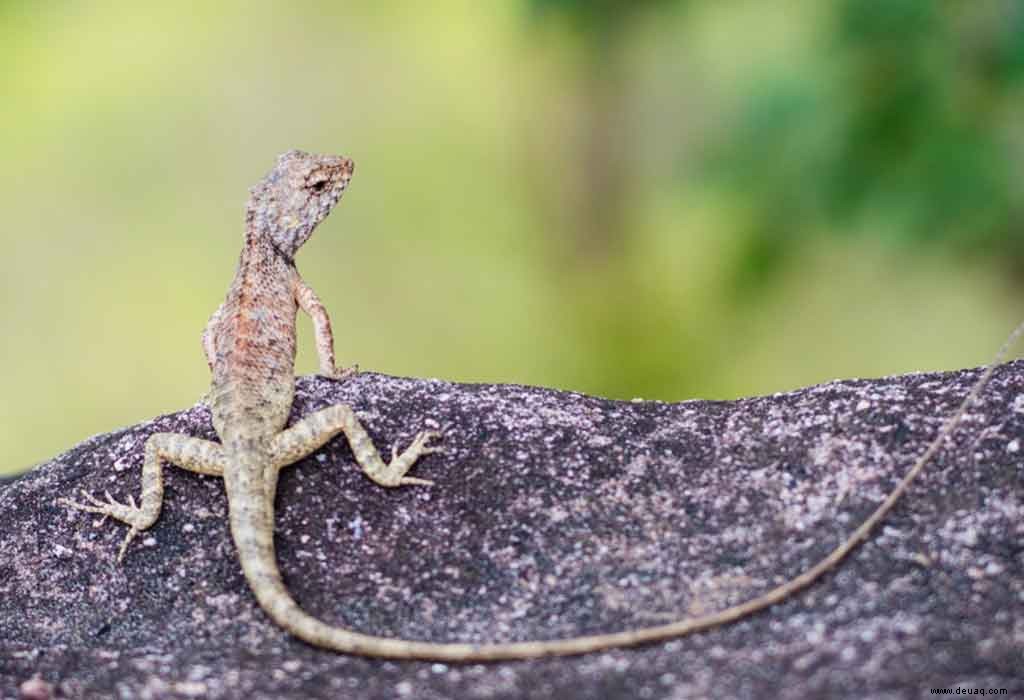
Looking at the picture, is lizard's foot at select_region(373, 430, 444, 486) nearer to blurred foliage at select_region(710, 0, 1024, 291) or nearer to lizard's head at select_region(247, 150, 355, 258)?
lizard's head at select_region(247, 150, 355, 258)

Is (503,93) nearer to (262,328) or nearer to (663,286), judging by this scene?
(663,286)

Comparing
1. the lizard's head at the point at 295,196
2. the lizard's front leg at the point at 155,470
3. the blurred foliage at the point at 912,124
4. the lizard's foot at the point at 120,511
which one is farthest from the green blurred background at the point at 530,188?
the lizard's foot at the point at 120,511

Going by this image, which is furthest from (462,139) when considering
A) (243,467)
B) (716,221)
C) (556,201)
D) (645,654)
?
(645,654)

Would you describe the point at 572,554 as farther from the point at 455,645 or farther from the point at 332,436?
the point at 332,436

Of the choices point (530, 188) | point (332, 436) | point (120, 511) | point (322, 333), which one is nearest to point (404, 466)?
point (332, 436)

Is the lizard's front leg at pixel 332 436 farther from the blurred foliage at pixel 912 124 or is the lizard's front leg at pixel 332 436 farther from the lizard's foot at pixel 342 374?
the blurred foliage at pixel 912 124

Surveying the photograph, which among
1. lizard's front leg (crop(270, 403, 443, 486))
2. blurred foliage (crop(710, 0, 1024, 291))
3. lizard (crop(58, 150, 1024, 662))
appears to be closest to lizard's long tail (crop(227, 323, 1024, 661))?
lizard (crop(58, 150, 1024, 662))
